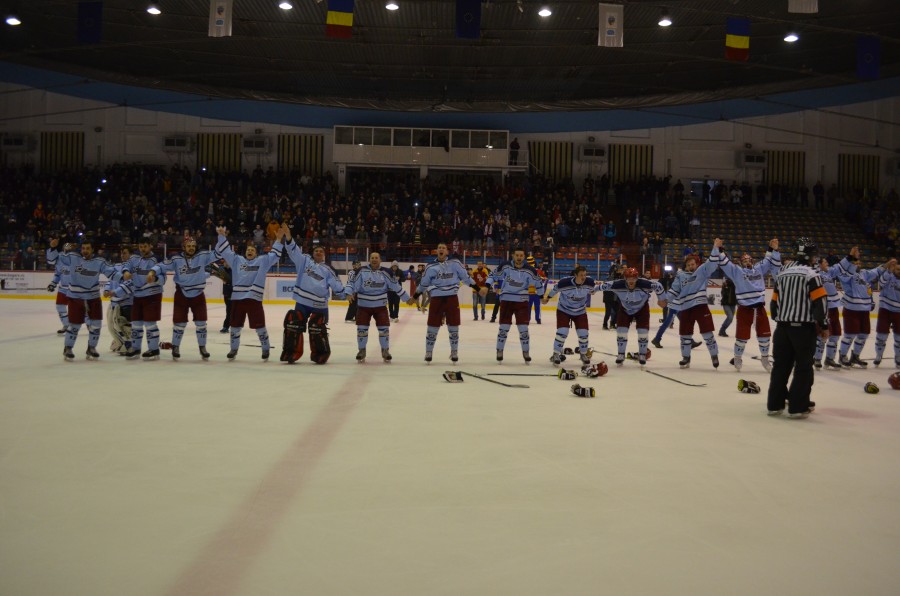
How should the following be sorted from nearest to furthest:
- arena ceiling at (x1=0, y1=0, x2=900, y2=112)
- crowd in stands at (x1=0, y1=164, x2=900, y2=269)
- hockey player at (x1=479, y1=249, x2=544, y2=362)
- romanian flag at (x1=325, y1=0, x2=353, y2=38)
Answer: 1. hockey player at (x1=479, y1=249, x2=544, y2=362)
2. romanian flag at (x1=325, y1=0, x2=353, y2=38)
3. arena ceiling at (x1=0, y1=0, x2=900, y2=112)
4. crowd in stands at (x1=0, y1=164, x2=900, y2=269)

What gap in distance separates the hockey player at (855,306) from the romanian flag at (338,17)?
33.2ft

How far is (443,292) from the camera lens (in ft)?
36.8

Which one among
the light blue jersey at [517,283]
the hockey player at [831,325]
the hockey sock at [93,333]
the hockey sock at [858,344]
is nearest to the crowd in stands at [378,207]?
the hockey player at [831,325]

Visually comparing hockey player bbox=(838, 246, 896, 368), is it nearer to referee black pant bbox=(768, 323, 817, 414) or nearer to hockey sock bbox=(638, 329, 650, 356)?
hockey sock bbox=(638, 329, 650, 356)

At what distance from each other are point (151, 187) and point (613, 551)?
31178 mm

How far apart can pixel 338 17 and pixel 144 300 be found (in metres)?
7.48

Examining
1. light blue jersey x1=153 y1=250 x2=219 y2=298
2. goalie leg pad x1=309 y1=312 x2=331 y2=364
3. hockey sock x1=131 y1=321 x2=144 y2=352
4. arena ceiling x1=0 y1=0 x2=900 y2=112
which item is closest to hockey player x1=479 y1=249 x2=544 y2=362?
goalie leg pad x1=309 y1=312 x2=331 y2=364

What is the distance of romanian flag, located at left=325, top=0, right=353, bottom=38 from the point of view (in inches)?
582

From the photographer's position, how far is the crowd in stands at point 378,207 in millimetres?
26125

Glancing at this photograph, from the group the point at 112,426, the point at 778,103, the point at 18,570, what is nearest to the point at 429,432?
the point at 112,426

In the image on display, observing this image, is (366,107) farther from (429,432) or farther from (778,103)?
(429,432)

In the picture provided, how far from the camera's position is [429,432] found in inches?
244

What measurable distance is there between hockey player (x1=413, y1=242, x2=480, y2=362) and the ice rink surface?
2.41 m

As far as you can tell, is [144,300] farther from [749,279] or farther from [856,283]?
[856,283]
